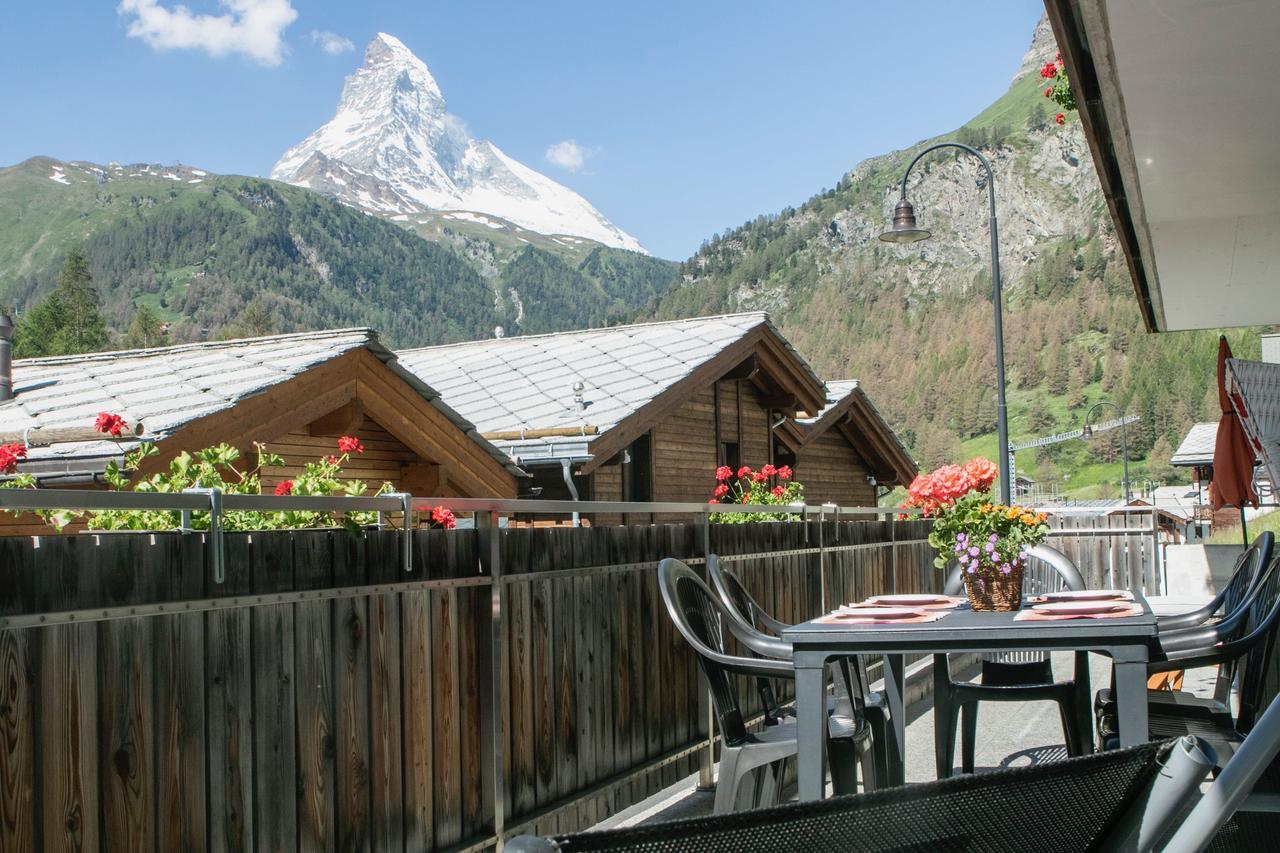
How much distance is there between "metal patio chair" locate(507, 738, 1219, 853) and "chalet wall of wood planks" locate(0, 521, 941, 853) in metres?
1.92

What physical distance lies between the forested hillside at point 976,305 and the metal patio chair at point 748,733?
347 ft

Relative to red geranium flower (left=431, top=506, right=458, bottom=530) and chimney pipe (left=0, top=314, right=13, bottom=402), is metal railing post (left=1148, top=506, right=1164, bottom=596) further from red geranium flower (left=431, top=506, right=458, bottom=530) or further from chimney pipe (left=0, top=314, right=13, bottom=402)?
chimney pipe (left=0, top=314, right=13, bottom=402)

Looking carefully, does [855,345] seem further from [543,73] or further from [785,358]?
[785,358]

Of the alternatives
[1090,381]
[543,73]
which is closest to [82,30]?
[543,73]

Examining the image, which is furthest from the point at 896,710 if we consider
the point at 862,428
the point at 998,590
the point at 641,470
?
the point at 862,428

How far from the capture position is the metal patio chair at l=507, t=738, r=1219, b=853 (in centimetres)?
142

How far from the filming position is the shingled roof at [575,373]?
1639 cm

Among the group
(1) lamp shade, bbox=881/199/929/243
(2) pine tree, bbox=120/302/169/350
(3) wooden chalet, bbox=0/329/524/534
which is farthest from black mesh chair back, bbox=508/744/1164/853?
(2) pine tree, bbox=120/302/169/350


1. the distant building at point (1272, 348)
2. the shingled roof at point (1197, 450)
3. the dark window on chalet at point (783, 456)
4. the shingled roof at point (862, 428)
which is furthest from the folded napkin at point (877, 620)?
A: the shingled roof at point (1197, 450)

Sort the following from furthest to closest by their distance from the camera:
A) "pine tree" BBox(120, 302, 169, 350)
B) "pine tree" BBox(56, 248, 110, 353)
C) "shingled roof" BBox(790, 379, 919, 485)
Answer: "pine tree" BBox(120, 302, 169, 350), "pine tree" BBox(56, 248, 110, 353), "shingled roof" BBox(790, 379, 919, 485)

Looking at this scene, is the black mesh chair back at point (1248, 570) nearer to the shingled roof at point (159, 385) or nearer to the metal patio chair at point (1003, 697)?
the metal patio chair at point (1003, 697)

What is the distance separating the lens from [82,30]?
199m

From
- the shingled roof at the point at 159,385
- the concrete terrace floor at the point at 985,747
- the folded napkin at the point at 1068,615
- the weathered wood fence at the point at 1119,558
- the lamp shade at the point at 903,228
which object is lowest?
the concrete terrace floor at the point at 985,747

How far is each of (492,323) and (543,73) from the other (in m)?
34.9
